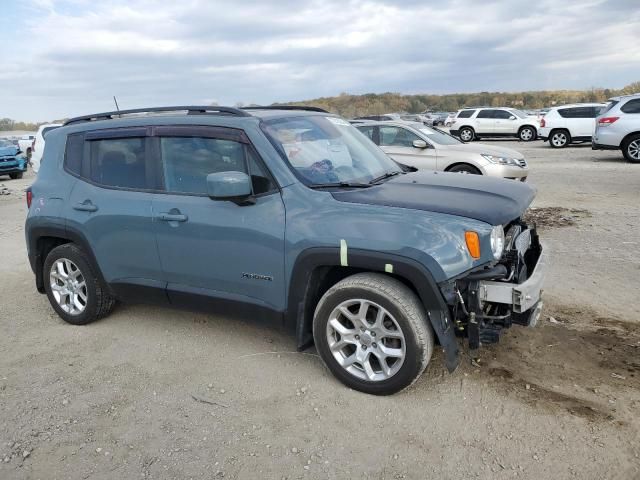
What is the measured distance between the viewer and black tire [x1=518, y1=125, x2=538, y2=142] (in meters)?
25.6

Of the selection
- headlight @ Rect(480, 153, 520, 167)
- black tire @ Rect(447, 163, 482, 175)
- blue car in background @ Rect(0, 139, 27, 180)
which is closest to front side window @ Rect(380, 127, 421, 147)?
black tire @ Rect(447, 163, 482, 175)

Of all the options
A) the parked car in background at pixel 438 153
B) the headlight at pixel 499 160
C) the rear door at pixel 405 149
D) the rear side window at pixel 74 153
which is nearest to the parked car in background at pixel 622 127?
the parked car in background at pixel 438 153

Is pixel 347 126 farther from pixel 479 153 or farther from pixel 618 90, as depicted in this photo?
pixel 618 90

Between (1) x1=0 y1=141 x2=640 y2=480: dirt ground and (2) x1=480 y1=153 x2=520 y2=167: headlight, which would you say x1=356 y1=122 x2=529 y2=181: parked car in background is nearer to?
(2) x1=480 y1=153 x2=520 y2=167: headlight

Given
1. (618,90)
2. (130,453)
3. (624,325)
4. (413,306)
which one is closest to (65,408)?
(130,453)

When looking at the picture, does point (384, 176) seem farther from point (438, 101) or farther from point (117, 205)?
point (438, 101)

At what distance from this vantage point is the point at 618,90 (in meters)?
61.5

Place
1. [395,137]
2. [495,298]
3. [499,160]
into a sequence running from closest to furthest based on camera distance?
[495,298], [499,160], [395,137]

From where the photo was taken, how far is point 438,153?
1034 centimetres

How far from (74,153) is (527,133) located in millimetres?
24453

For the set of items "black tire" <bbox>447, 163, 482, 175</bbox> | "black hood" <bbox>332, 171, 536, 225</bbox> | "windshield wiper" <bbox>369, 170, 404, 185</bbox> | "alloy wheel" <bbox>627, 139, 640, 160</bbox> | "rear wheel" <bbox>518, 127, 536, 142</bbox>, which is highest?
"windshield wiper" <bbox>369, 170, 404, 185</bbox>

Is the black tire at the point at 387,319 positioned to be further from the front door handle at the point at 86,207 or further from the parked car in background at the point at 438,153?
the parked car in background at the point at 438,153

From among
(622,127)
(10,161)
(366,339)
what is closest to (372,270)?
(366,339)

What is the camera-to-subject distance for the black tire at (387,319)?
334 cm
